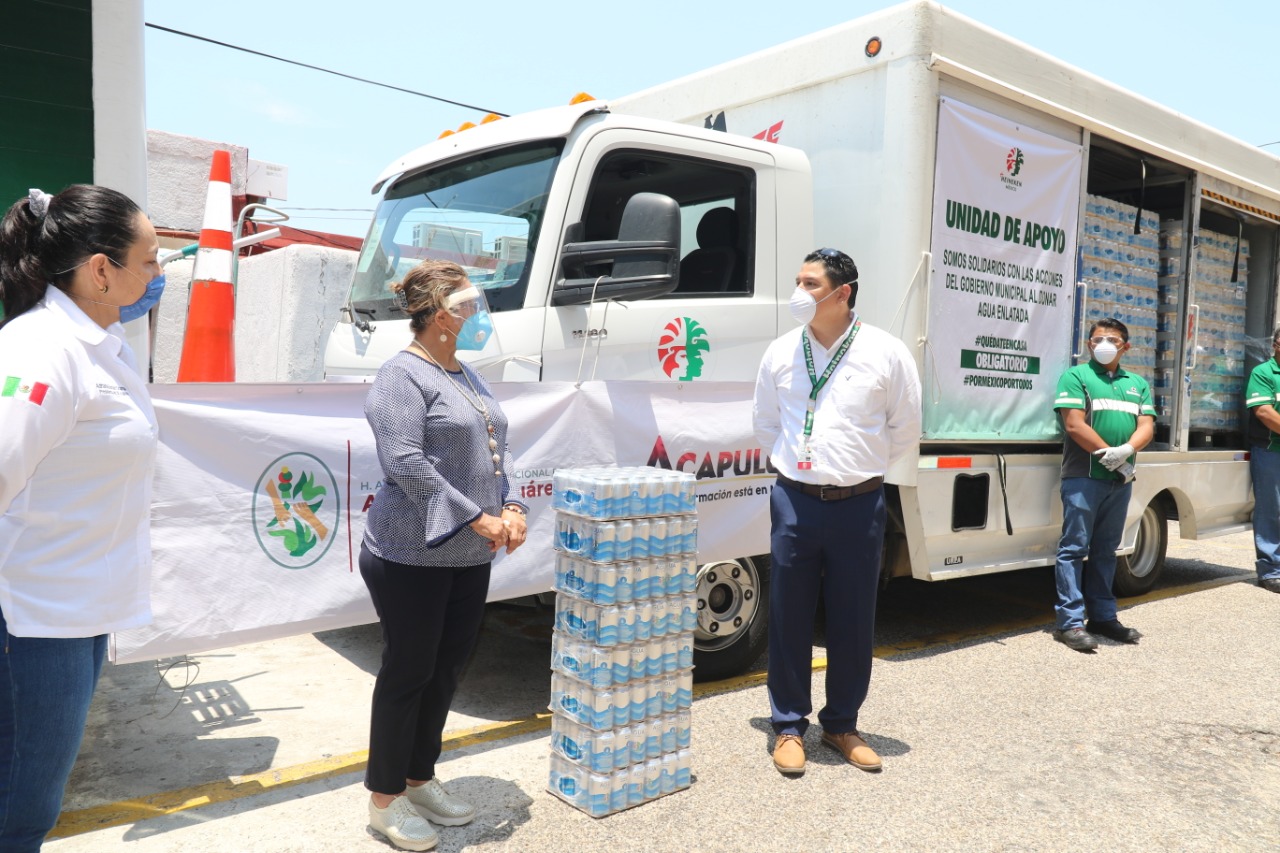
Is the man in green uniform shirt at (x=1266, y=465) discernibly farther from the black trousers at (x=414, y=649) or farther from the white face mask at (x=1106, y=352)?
the black trousers at (x=414, y=649)

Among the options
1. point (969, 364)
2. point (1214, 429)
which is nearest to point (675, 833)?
point (969, 364)

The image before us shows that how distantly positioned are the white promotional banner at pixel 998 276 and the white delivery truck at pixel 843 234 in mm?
15

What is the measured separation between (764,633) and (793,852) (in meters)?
1.82

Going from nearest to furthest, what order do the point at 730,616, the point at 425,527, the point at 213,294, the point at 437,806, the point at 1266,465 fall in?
the point at 425,527, the point at 437,806, the point at 730,616, the point at 213,294, the point at 1266,465

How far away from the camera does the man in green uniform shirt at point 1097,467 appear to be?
5.79 m

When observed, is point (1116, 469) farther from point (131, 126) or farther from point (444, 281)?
point (131, 126)

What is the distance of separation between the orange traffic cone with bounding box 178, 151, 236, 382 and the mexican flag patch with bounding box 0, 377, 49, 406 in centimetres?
482

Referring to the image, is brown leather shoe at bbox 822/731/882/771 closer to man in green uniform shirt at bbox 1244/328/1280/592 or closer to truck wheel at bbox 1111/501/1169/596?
truck wheel at bbox 1111/501/1169/596

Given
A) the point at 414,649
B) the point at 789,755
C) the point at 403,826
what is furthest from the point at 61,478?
the point at 789,755

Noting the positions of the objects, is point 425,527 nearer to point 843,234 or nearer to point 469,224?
point 469,224

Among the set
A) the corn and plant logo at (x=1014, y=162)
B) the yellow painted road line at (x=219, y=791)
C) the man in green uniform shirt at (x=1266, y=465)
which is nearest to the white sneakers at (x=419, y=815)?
the yellow painted road line at (x=219, y=791)

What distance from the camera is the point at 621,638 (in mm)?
3465

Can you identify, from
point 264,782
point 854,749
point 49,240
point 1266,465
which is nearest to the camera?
point 49,240

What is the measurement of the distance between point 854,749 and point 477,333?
2371 millimetres
